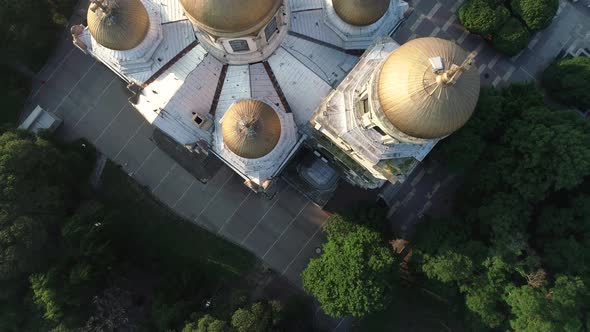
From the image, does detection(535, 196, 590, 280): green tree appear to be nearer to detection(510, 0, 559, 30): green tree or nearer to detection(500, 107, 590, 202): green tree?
detection(500, 107, 590, 202): green tree

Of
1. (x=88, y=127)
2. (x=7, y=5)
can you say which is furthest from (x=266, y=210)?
(x=7, y=5)

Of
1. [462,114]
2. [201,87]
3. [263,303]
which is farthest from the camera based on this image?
[263,303]

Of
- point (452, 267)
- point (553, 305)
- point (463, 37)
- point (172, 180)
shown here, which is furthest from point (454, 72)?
point (172, 180)

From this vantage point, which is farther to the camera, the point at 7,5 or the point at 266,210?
the point at 266,210

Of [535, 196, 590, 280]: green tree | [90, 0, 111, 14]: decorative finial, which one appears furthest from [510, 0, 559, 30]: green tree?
[90, 0, 111, 14]: decorative finial

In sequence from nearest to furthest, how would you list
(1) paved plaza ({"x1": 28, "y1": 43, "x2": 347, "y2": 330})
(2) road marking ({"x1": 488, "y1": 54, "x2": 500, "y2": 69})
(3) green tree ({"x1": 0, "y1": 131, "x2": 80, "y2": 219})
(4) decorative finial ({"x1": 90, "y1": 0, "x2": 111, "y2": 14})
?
1. (4) decorative finial ({"x1": 90, "y1": 0, "x2": 111, "y2": 14})
2. (3) green tree ({"x1": 0, "y1": 131, "x2": 80, "y2": 219})
3. (1) paved plaza ({"x1": 28, "y1": 43, "x2": 347, "y2": 330})
4. (2) road marking ({"x1": 488, "y1": 54, "x2": 500, "y2": 69})

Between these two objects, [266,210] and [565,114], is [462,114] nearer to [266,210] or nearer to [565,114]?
[565,114]

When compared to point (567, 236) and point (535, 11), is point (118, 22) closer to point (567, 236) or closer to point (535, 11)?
point (535, 11)
